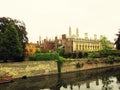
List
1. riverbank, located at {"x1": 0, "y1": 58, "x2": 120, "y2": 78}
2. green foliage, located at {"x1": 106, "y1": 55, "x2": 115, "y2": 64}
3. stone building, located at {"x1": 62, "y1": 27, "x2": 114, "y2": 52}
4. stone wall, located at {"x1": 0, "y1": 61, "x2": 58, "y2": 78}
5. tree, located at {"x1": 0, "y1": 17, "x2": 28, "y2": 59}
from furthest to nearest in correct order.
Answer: stone building, located at {"x1": 62, "y1": 27, "x2": 114, "y2": 52} < green foliage, located at {"x1": 106, "y1": 55, "x2": 115, "y2": 64} < tree, located at {"x1": 0, "y1": 17, "x2": 28, "y2": 59} < riverbank, located at {"x1": 0, "y1": 58, "x2": 120, "y2": 78} < stone wall, located at {"x1": 0, "y1": 61, "x2": 58, "y2": 78}

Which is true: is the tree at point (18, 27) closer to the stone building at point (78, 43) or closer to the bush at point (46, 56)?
the bush at point (46, 56)

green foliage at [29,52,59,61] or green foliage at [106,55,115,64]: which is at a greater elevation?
green foliage at [29,52,59,61]

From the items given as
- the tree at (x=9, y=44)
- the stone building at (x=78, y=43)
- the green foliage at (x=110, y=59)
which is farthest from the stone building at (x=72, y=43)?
the tree at (x=9, y=44)

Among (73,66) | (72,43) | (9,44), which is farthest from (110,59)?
(9,44)

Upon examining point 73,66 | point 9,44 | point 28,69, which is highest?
point 9,44

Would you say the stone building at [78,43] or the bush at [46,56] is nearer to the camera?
the bush at [46,56]

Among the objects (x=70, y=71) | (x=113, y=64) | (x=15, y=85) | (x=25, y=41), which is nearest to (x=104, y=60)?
(x=113, y=64)

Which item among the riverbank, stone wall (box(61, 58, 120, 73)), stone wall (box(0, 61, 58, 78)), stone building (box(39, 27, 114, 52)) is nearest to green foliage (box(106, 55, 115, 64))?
stone wall (box(61, 58, 120, 73))

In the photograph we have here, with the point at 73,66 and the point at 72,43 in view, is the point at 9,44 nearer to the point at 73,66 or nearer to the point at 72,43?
the point at 73,66

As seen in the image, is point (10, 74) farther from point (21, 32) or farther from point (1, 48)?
point (21, 32)

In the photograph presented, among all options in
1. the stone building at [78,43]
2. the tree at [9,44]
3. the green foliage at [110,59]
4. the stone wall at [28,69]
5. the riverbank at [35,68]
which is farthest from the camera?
the stone building at [78,43]

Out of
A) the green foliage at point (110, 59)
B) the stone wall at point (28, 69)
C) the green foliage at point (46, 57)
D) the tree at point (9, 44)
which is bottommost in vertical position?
the stone wall at point (28, 69)

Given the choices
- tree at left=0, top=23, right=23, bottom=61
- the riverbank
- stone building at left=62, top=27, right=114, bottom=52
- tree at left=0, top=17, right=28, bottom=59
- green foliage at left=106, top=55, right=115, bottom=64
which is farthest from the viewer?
stone building at left=62, top=27, right=114, bottom=52

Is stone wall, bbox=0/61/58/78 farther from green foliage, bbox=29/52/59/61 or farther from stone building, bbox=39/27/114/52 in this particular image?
stone building, bbox=39/27/114/52
